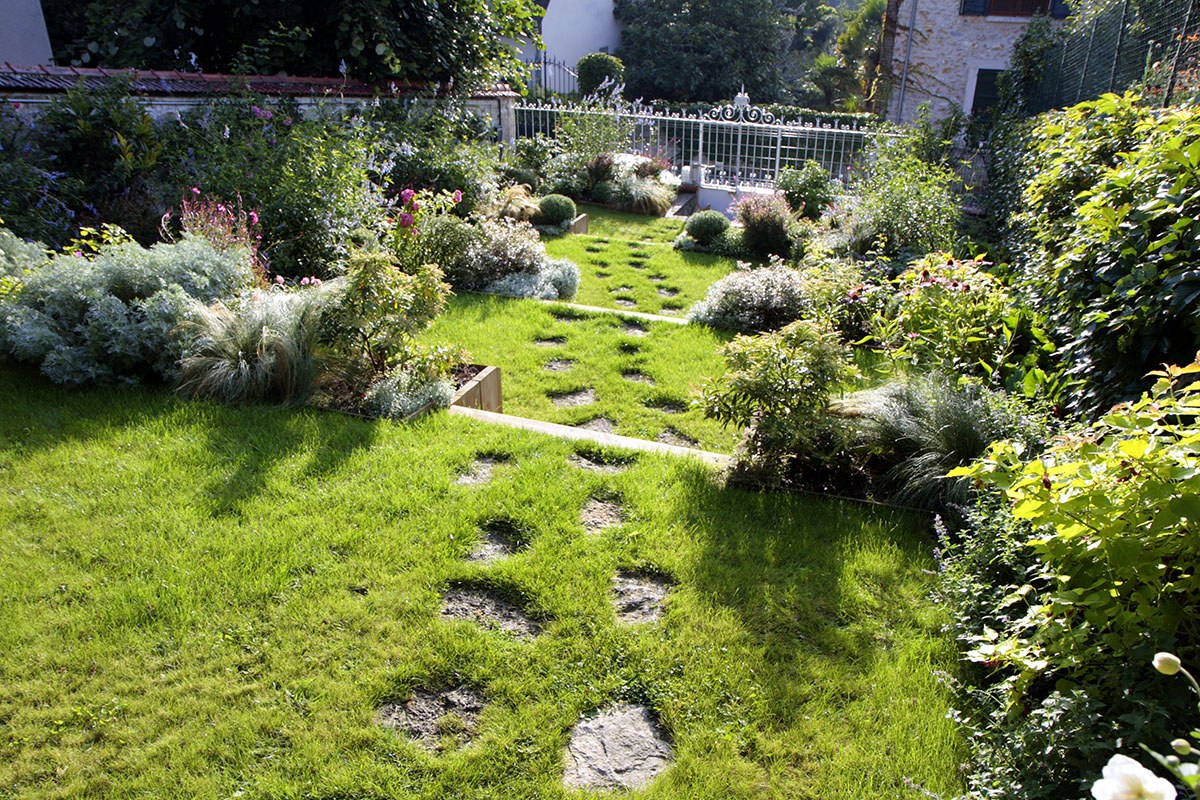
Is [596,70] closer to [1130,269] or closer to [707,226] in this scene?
[707,226]

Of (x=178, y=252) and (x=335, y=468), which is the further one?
(x=178, y=252)

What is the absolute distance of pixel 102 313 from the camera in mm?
4059

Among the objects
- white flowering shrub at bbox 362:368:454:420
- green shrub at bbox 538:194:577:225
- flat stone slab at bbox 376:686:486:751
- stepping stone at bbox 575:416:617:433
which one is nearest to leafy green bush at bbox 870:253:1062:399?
stepping stone at bbox 575:416:617:433

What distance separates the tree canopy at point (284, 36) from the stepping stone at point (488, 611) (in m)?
7.79

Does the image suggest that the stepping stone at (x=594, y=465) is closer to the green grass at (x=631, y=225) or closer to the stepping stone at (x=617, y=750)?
the stepping stone at (x=617, y=750)

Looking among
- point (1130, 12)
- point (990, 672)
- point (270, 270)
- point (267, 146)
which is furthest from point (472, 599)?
point (1130, 12)

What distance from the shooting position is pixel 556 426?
414cm

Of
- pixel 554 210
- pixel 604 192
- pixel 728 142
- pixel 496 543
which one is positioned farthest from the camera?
pixel 728 142

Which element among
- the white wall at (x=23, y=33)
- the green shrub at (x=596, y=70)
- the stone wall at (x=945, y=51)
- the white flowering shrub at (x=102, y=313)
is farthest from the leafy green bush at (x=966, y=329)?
the green shrub at (x=596, y=70)

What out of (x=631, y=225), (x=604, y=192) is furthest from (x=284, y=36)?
(x=631, y=225)

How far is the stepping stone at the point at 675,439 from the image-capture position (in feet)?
14.0

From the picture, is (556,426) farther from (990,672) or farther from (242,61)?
(242,61)

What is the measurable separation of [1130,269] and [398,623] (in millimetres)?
3224

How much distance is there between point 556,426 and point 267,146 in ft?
14.4
